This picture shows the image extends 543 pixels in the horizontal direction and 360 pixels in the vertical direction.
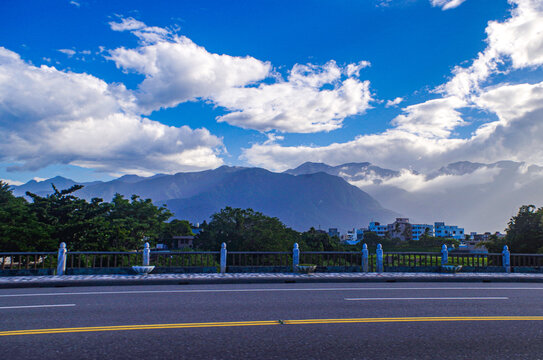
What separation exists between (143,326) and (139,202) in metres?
60.9

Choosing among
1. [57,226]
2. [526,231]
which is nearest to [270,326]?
[57,226]

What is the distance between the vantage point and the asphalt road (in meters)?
5.53

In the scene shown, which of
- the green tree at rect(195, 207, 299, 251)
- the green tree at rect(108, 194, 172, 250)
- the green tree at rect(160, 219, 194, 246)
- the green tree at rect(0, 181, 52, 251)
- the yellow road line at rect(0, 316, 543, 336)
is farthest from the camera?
the green tree at rect(160, 219, 194, 246)

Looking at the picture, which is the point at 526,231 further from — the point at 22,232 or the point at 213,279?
the point at 22,232

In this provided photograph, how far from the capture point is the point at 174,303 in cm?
955

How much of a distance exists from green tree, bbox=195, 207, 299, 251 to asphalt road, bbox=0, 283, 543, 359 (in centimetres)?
4912

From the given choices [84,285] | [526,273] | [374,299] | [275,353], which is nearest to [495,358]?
[275,353]

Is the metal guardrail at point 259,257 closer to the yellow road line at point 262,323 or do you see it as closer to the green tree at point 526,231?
the yellow road line at point 262,323

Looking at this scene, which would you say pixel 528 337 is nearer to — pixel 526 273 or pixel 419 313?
pixel 419 313

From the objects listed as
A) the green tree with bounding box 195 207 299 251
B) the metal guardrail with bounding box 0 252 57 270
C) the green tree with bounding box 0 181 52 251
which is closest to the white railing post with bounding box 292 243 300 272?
the metal guardrail with bounding box 0 252 57 270

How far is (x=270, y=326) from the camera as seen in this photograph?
700 centimetres

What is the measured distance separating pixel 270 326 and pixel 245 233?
2218 inches

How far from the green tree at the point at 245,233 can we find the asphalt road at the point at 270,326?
161 feet

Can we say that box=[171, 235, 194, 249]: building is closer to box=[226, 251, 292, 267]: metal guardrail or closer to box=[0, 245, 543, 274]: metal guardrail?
box=[226, 251, 292, 267]: metal guardrail
